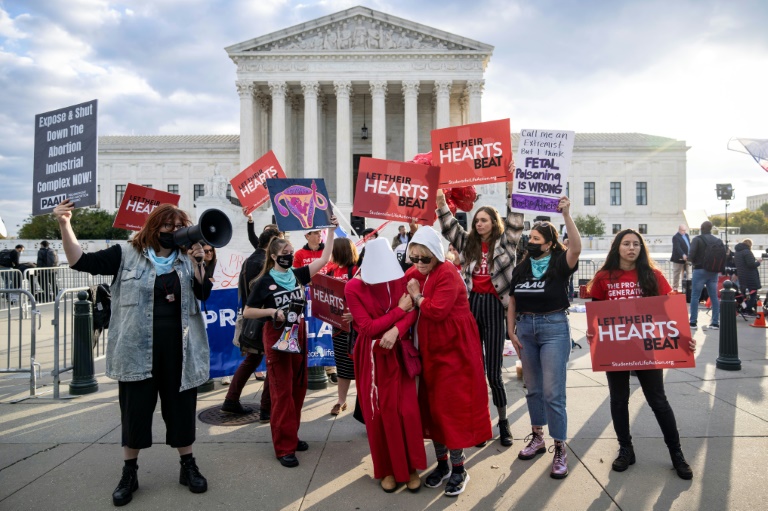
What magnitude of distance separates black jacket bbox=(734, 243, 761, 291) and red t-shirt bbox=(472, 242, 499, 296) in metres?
10.2

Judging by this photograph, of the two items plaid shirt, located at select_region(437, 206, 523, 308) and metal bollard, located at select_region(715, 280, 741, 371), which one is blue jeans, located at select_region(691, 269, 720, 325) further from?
Answer: plaid shirt, located at select_region(437, 206, 523, 308)

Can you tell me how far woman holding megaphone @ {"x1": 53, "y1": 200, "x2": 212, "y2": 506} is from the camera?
381cm

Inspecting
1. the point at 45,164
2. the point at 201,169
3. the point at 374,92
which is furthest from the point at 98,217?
the point at 45,164

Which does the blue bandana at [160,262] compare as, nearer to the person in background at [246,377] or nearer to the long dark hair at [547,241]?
the person in background at [246,377]

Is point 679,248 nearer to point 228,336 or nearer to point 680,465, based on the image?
point 680,465

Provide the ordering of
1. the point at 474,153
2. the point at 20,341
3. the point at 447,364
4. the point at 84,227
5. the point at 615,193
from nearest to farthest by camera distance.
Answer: the point at 447,364
the point at 474,153
the point at 20,341
the point at 84,227
the point at 615,193

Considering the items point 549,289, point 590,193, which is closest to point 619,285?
point 549,289

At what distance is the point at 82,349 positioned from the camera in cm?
655

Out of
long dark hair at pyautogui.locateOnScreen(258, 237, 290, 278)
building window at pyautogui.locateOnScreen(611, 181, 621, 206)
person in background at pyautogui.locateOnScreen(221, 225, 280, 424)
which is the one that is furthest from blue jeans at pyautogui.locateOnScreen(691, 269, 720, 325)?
building window at pyautogui.locateOnScreen(611, 181, 621, 206)

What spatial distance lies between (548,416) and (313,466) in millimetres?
1938

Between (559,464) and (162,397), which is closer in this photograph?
(162,397)

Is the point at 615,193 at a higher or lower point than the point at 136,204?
higher

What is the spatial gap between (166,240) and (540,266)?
293 centimetres

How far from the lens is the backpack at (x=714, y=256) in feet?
33.3
